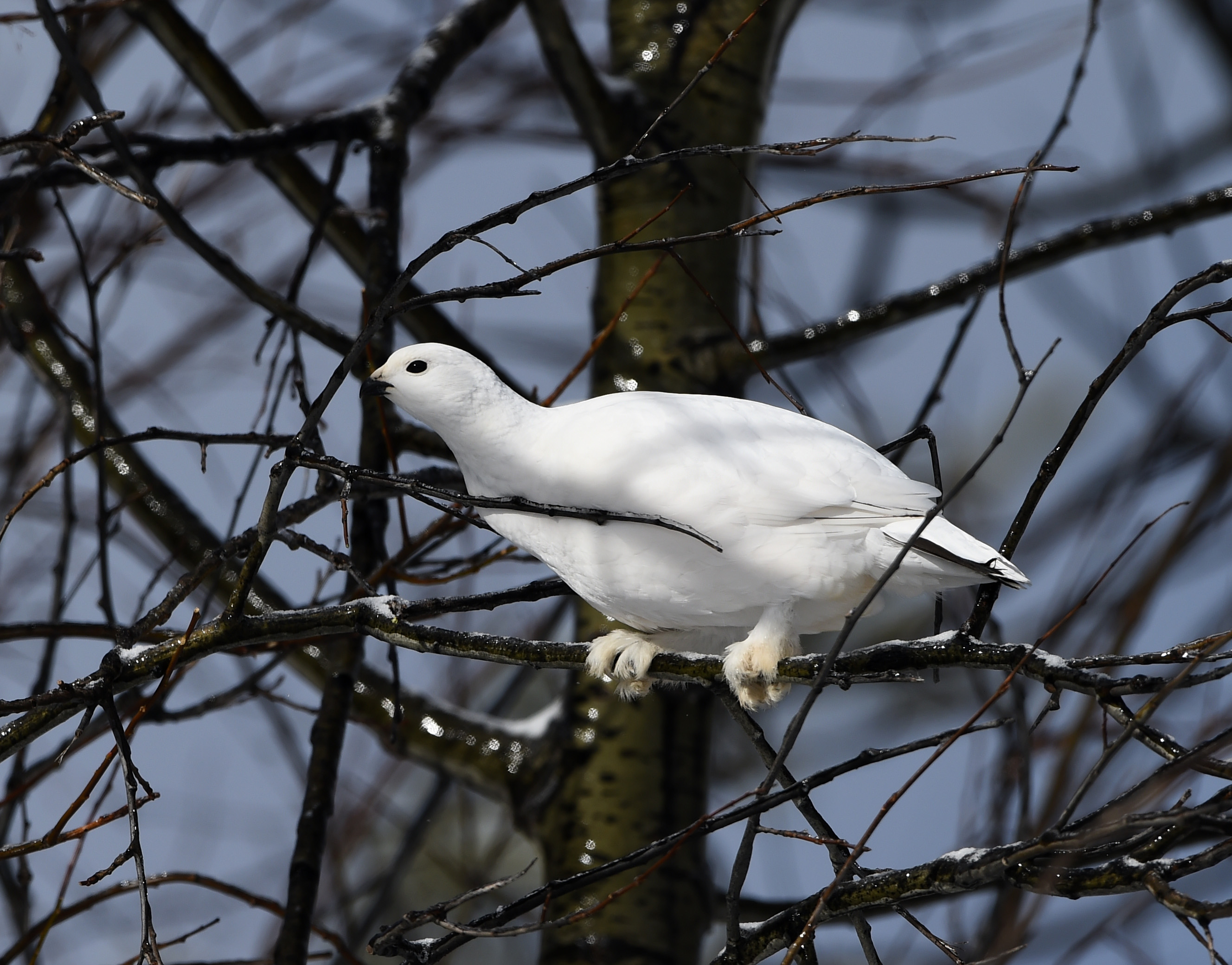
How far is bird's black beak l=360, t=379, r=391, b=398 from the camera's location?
2.21 meters

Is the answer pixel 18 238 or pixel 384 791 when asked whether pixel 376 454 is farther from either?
pixel 384 791

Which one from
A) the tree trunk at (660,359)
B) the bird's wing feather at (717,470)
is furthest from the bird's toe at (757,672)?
the tree trunk at (660,359)

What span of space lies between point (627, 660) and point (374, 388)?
0.74m

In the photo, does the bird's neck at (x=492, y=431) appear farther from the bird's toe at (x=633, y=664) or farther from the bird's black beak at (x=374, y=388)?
the bird's toe at (x=633, y=664)

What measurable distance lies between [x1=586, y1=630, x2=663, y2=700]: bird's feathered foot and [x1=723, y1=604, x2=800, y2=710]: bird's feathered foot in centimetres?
22

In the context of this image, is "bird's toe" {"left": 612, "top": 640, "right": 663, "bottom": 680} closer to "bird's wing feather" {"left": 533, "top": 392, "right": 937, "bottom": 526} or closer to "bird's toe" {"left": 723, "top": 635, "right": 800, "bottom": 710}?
"bird's toe" {"left": 723, "top": 635, "right": 800, "bottom": 710}

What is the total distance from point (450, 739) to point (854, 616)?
103 inches

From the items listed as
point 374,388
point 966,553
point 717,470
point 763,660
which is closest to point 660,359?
point 374,388

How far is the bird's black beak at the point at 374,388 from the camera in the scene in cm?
221

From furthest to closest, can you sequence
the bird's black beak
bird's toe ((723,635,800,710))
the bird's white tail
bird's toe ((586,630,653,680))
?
the bird's black beak, bird's toe ((586,630,653,680)), bird's toe ((723,635,800,710)), the bird's white tail

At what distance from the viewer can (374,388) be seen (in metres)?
2.23

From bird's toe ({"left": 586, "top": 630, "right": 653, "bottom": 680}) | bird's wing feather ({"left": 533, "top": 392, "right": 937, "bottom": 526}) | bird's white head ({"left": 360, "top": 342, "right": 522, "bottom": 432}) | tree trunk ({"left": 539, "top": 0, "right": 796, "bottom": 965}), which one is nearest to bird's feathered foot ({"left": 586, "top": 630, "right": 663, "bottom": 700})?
bird's toe ({"left": 586, "top": 630, "right": 653, "bottom": 680})

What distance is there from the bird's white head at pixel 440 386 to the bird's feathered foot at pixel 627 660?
1.67 feet

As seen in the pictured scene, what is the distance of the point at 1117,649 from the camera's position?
1.61 meters
